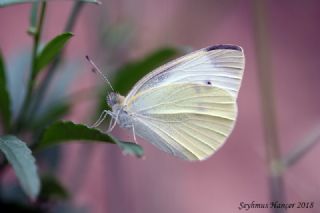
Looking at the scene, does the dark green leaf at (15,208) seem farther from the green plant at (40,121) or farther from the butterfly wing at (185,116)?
the butterfly wing at (185,116)

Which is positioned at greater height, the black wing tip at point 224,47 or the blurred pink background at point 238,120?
the black wing tip at point 224,47

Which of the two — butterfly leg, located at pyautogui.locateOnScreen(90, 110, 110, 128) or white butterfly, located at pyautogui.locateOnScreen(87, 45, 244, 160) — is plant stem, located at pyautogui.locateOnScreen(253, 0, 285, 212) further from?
butterfly leg, located at pyautogui.locateOnScreen(90, 110, 110, 128)

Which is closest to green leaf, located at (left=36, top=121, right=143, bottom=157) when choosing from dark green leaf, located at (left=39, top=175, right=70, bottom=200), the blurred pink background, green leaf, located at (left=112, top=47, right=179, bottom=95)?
dark green leaf, located at (left=39, top=175, right=70, bottom=200)

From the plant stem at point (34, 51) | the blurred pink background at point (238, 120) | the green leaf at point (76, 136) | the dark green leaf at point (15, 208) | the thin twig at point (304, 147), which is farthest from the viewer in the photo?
the blurred pink background at point (238, 120)

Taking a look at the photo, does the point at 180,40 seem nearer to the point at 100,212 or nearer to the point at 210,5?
the point at 210,5

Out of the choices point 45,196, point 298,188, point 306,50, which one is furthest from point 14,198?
point 306,50

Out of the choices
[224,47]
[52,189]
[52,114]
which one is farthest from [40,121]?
[224,47]

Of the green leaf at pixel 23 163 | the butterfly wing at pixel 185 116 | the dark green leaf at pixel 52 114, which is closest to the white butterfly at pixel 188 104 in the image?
the butterfly wing at pixel 185 116
